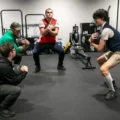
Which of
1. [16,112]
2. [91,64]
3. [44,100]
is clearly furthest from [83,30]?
[16,112]

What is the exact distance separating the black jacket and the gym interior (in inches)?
19.8

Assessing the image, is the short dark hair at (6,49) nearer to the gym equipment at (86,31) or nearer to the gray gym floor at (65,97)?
the gray gym floor at (65,97)

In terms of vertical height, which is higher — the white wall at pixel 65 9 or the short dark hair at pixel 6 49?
the white wall at pixel 65 9

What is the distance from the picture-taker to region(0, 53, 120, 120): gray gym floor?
117 inches

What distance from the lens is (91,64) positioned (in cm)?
568

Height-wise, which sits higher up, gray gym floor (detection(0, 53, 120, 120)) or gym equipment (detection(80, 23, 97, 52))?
gym equipment (detection(80, 23, 97, 52))

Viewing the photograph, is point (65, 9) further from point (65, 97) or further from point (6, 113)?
point (6, 113)

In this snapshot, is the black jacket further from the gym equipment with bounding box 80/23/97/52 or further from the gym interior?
the gym equipment with bounding box 80/23/97/52

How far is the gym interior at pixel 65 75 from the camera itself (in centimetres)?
310

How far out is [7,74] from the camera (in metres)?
2.80

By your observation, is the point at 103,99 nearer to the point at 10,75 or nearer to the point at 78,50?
the point at 10,75

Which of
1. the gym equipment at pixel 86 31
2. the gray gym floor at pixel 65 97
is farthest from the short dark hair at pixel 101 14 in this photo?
the gym equipment at pixel 86 31

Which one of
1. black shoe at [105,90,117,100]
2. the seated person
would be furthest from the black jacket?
black shoe at [105,90,117,100]

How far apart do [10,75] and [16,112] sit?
0.59 metres
